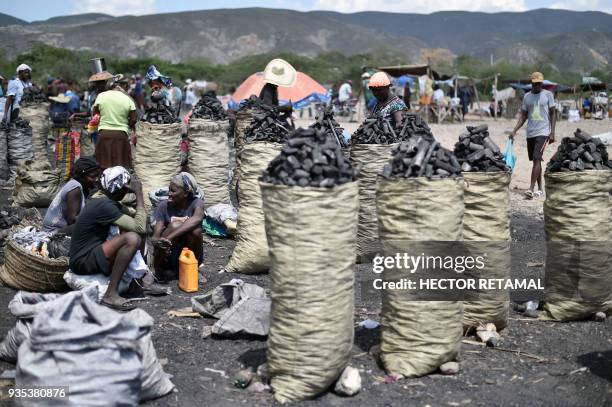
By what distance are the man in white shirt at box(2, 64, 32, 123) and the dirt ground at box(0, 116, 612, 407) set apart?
22.0ft

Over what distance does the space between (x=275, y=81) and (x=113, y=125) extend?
192cm

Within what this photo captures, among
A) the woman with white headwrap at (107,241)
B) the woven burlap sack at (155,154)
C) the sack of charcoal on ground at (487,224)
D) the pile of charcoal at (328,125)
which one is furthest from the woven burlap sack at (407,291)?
the woven burlap sack at (155,154)

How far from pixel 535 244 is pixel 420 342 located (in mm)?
3927

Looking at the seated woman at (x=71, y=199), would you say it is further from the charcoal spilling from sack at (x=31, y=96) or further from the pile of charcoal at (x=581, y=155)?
the charcoal spilling from sack at (x=31, y=96)

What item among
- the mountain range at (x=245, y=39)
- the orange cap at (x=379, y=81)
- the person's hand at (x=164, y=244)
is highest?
the mountain range at (x=245, y=39)

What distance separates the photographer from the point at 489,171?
4656mm

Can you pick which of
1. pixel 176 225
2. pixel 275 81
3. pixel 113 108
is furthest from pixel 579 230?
pixel 113 108

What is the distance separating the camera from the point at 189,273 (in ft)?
18.6

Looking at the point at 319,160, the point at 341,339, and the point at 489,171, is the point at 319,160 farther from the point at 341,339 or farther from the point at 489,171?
the point at 489,171

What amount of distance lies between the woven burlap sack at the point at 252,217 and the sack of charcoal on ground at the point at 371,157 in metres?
0.76

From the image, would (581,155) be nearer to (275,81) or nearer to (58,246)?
(58,246)

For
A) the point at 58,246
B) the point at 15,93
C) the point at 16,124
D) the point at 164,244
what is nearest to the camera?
the point at 58,246

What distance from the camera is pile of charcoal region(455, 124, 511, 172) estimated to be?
4680 mm

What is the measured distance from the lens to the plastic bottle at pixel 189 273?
567 cm
